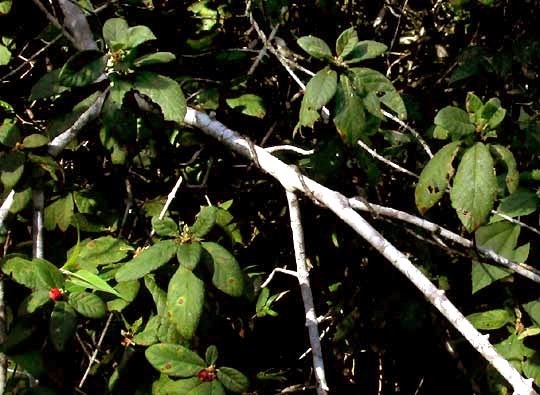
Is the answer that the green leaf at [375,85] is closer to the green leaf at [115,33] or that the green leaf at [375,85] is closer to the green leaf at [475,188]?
the green leaf at [475,188]

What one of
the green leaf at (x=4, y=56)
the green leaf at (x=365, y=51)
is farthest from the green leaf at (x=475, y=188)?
the green leaf at (x=4, y=56)

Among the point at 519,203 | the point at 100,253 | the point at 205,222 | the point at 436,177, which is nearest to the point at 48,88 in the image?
the point at 100,253

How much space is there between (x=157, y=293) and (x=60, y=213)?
475mm

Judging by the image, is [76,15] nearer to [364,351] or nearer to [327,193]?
[327,193]

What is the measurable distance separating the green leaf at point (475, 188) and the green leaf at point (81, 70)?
0.97 meters

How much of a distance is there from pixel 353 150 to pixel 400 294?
2.31 ft

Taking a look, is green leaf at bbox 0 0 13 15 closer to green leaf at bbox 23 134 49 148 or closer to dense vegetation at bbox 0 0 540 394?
dense vegetation at bbox 0 0 540 394

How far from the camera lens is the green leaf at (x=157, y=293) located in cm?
179

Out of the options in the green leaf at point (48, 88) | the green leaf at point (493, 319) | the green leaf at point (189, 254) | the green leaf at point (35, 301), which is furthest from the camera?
the green leaf at point (493, 319)

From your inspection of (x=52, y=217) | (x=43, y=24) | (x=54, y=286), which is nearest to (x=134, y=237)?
(x=52, y=217)

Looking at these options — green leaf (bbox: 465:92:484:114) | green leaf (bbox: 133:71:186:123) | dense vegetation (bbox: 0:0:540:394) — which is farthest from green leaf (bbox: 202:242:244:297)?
green leaf (bbox: 465:92:484:114)

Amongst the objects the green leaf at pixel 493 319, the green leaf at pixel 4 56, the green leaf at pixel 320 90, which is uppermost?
the green leaf at pixel 320 90

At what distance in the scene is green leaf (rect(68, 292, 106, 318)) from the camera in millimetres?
1571

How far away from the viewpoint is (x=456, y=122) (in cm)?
171
